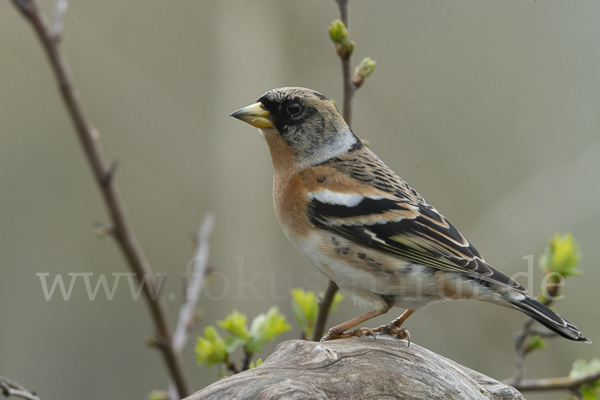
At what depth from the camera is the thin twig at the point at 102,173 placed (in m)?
1.66

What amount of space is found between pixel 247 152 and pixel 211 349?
2.88 metres

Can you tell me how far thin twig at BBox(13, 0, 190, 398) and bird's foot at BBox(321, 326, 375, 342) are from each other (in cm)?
85

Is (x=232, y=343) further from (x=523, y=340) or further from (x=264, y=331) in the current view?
(x=523, y=340)

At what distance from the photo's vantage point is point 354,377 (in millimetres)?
2244

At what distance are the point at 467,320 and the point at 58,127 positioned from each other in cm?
379

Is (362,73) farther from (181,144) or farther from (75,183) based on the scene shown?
(75,183)

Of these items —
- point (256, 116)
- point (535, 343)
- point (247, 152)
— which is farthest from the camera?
point (247, 152)

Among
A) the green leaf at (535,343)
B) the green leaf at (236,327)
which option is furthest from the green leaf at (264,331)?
the green leaf at (535,343)

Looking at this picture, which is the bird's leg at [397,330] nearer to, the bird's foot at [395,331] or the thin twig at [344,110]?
the bird's foot at [395,331]

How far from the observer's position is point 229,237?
5133 mm

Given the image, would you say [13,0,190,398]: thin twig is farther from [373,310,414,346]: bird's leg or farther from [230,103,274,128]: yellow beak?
[230,103,274,128]: yellow beak

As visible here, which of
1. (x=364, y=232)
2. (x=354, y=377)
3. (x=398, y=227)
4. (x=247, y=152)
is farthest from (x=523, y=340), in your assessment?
(x=247, y=152)

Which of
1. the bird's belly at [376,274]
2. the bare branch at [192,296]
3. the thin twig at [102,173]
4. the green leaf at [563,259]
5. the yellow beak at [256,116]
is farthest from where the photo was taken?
the yellow beak at [256,116]

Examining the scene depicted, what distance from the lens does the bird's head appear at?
319 centimetres
